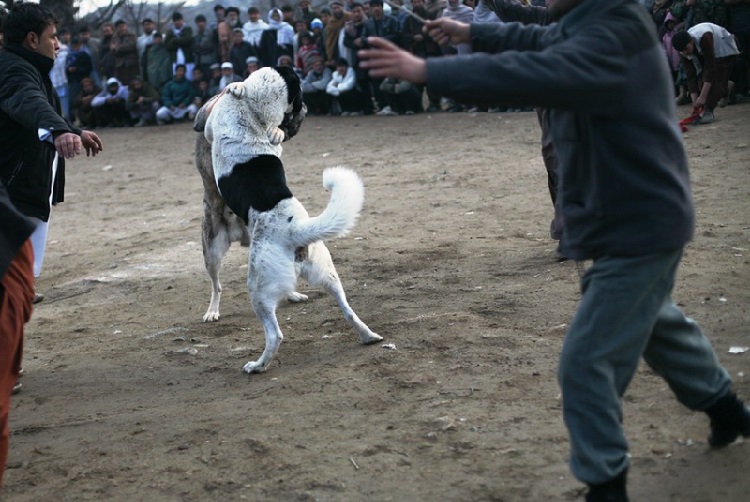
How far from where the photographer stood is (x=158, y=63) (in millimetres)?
21031

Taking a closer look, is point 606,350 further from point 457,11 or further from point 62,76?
point 62,76

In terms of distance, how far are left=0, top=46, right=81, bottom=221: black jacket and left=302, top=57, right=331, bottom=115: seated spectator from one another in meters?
12.5

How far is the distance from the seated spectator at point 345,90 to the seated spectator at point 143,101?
194 inches

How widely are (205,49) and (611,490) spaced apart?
726 inches

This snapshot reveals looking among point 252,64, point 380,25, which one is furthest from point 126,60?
point 380,25

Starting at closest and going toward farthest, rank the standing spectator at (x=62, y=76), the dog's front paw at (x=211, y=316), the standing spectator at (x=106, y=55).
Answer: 1. the dog's front paw at (x=211, y=316)
2. the standing spectator at (x=62, y=76)
3. the standing spectator at (x=106, y=55)

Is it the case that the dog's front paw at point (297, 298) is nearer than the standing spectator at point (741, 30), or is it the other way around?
the dog's front paw at point (297, 298)

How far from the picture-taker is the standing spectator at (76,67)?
70.8 feet

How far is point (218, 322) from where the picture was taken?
672cm

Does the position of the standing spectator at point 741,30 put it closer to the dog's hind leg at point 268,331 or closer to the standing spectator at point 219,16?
the dog's hind leg at point 268,331

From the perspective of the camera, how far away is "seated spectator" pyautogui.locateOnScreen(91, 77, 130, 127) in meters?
21.3

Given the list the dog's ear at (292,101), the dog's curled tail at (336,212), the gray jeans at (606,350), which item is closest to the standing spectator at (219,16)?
the dog's ear at (292,101)

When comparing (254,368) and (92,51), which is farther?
(92,51)

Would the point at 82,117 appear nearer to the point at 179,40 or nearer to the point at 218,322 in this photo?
the point at 179,40
